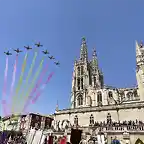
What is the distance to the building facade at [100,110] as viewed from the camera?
24.4m

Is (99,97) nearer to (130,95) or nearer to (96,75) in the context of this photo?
(130,95)

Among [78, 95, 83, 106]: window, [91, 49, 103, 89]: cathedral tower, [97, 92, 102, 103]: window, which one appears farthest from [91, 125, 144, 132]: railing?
[91, 49, 103, 89]: cathedral tower

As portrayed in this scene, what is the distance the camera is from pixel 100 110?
36750 mm

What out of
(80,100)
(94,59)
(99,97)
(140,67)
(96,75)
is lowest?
(99,97)

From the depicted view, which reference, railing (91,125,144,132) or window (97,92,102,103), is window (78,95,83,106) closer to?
window (97,92,102,103)

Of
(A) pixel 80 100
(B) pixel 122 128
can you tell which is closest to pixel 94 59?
(A) pixel 80 100

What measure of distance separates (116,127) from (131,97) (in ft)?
106

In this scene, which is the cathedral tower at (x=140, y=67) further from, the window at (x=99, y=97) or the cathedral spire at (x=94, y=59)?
the cathedral spire at (x=94, y=59)

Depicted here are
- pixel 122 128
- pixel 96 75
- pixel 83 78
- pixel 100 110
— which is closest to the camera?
pixel 122 128

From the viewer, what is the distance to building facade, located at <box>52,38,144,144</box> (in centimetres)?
2442

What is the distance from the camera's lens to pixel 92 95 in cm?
5922

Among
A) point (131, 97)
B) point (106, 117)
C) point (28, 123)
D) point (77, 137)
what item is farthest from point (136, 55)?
point (77, 137)

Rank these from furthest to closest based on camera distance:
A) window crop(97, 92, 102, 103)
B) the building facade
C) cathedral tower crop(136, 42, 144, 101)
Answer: window crop(97, 92, 102, 103) → cathedral tower crop(136, 42, 144, 101) → the building facade

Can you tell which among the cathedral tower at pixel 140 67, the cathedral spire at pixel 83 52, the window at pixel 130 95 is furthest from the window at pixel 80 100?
the cathedral tower at pixel 140 67
